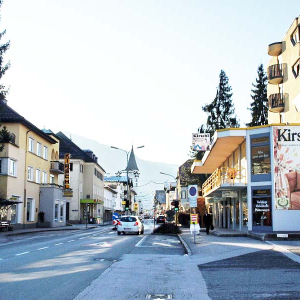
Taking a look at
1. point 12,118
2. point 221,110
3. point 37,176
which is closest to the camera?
point 12,118

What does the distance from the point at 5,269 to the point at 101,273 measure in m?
2.64

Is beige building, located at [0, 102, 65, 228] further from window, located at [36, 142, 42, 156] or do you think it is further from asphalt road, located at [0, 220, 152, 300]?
asphalt road, located at [0, 220, 152, 300]

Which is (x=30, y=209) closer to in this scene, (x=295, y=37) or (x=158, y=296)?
(x=295, y=37)

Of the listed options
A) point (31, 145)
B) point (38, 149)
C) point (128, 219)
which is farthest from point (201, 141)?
point (38, 149)

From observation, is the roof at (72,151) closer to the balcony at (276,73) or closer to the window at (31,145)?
the window at (31,145)

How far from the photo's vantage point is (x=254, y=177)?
88.5 feet

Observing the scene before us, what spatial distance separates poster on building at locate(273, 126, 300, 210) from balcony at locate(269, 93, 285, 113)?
1638cm

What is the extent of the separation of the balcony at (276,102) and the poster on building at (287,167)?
645 inches

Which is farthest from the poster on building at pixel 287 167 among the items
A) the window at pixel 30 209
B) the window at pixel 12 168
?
the window at pixel 30 209

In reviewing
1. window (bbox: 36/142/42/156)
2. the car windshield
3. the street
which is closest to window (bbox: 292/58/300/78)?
the car windshield

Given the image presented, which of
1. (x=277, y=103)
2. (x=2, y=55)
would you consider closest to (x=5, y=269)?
(x=2, y=55)

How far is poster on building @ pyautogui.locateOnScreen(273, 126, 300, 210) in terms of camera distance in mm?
25875

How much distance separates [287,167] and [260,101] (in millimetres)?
36144

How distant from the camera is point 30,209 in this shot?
48656mm
